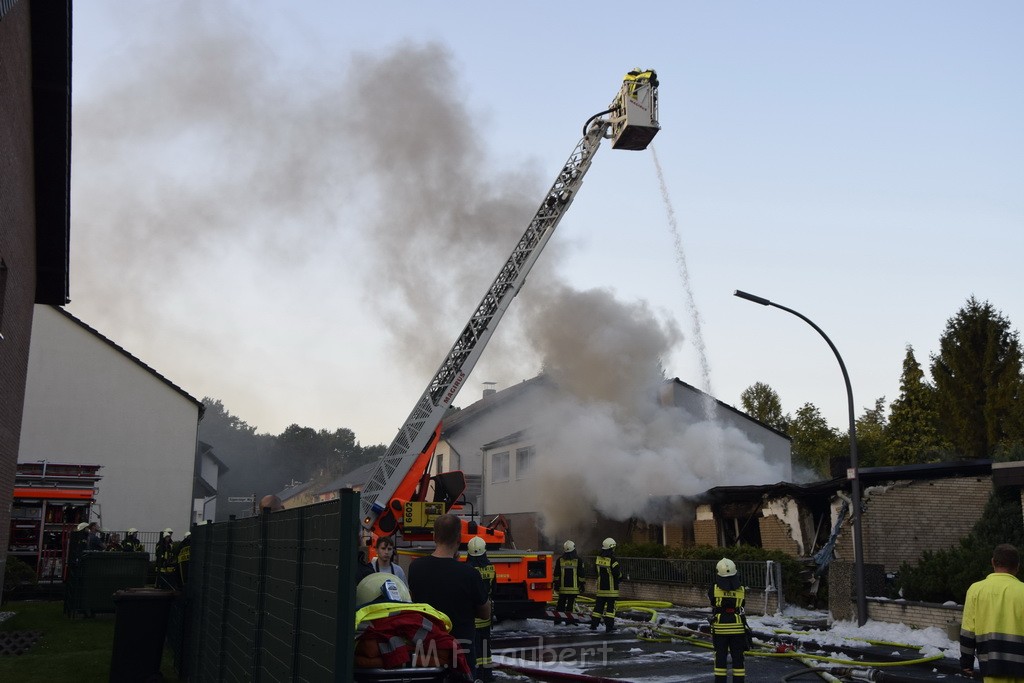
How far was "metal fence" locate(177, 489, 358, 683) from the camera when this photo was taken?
3.39 m

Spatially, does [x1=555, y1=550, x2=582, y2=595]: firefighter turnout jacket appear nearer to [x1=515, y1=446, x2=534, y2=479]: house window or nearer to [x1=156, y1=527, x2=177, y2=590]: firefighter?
[x1=156, y1=527, x2=177, y2=590]: firefighter

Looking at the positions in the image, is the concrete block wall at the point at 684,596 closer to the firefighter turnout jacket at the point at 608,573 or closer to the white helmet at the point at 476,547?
the firefighter turnout jacket at the point at 608,573

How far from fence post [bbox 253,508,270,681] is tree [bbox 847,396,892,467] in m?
37.8

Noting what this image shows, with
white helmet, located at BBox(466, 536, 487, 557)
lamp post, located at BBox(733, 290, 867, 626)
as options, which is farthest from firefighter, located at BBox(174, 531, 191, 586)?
lamp post, located at BBox(733, 290, 867, 626)

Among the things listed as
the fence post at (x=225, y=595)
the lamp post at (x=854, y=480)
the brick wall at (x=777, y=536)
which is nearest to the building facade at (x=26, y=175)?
the fence post at (x=225, y=595)

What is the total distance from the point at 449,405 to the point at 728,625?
8.73 meters

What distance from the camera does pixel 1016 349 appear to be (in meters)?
37.9

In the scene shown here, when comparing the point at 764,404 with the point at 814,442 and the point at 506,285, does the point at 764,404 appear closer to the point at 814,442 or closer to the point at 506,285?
the point at 814,442

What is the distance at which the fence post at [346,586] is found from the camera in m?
3.32

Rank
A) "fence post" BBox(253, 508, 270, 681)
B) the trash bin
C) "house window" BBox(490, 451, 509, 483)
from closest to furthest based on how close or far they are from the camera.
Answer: "fence post" BBox(253, 508, 270, 681)
the trash bin
"house window" BBox(490, 451, 509, 483)

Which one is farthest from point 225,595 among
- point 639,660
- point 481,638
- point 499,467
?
Answer: point 499,467

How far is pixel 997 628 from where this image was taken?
18.4 ft

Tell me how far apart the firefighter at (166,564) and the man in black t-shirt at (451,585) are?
678 centimetres

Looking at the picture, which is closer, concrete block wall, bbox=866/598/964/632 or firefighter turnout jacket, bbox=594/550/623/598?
concrete block wall, bbox=866/598/964/632
